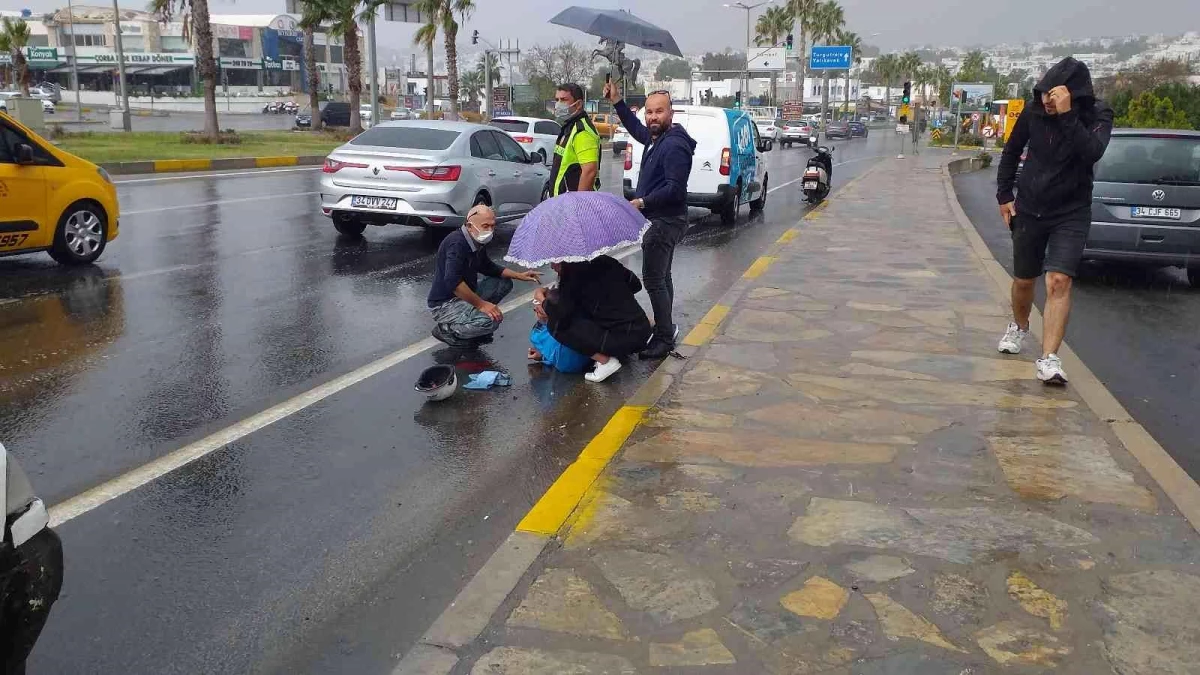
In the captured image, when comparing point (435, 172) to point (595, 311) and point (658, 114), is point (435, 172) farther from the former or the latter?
point (595, 311)

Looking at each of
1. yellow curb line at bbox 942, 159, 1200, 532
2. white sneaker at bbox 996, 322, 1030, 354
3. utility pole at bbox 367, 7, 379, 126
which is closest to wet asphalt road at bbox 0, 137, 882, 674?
white sneaker at bbox 996, 322, 1030, 354

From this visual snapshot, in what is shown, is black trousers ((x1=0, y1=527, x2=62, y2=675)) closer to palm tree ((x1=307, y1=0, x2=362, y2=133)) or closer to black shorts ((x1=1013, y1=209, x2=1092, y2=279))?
black shorts ((x1=1013, y1=209, x2=1092, y2=279))

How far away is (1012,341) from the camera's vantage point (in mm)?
6840

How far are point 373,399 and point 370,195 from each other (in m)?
6.24

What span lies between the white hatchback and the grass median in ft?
21.9

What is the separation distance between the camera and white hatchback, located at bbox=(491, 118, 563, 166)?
21484 mm

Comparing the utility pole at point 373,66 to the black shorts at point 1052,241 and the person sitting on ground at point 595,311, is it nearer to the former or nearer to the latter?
the person sitting on ground at point 595,311

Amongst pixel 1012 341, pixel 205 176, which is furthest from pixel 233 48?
pixel 1012 341

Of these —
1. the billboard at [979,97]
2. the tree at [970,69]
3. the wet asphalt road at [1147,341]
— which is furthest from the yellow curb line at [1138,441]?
the tree at [970,69]

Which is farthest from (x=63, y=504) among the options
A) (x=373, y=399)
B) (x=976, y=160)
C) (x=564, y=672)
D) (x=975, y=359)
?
(x=976, y=160)

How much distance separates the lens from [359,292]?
9078 millimetres

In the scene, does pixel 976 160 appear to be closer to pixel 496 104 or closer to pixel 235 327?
pixel 496 104

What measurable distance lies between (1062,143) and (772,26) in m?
88.9

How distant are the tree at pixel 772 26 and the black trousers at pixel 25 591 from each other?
8867 cm
